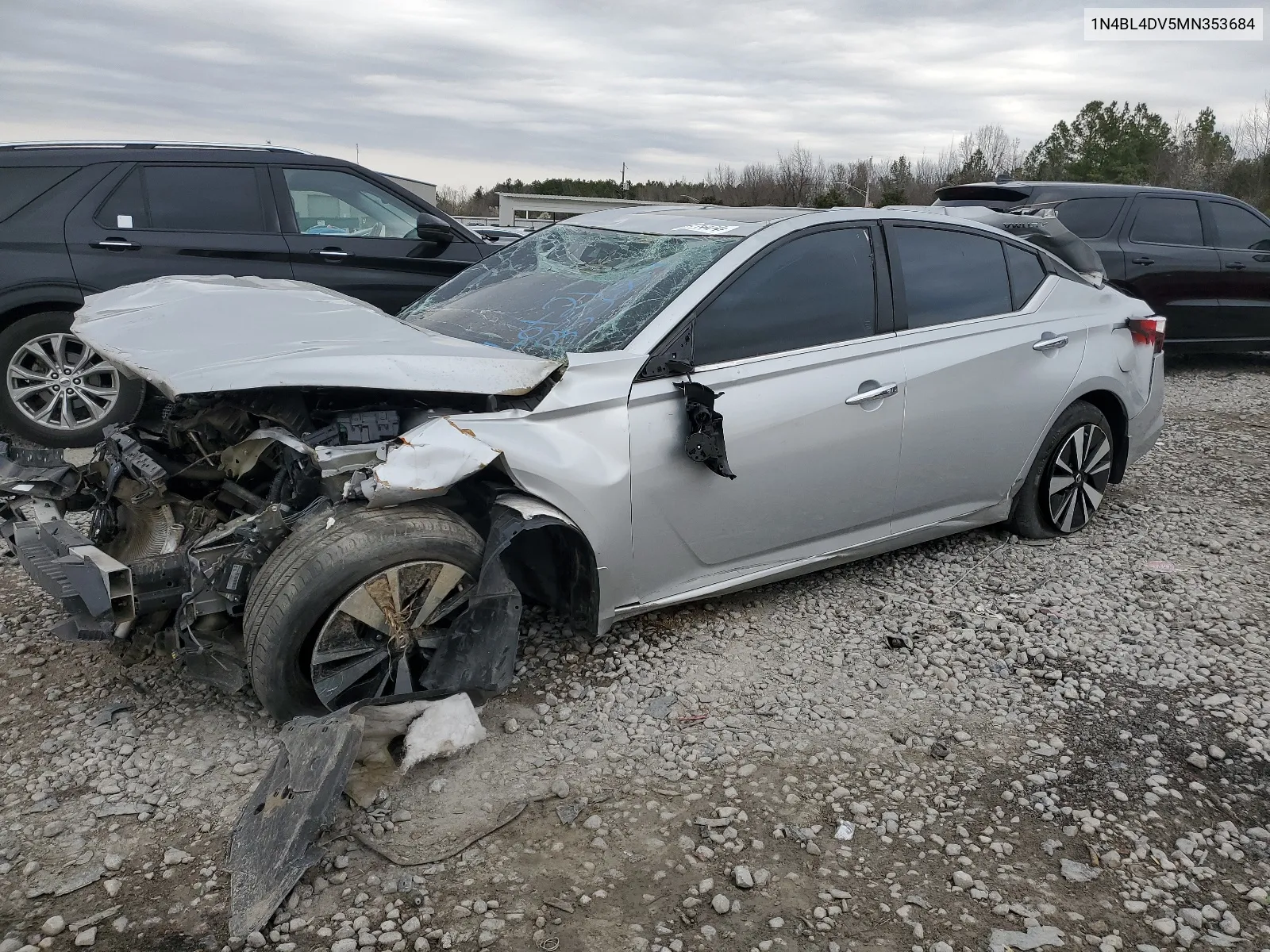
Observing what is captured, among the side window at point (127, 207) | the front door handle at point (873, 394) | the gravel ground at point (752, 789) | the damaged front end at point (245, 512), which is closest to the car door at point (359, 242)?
the side window at point (127, 207)

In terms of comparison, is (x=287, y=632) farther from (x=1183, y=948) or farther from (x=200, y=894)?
(x=1183, y=948)

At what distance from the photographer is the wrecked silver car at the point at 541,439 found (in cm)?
304

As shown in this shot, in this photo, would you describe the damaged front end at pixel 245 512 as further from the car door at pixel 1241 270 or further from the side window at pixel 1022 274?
the car door at pixel 1241 270

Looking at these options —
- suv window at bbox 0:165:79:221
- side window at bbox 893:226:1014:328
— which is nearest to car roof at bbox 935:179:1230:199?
side window at bbox 893:226:1014:328

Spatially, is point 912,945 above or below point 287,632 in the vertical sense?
below

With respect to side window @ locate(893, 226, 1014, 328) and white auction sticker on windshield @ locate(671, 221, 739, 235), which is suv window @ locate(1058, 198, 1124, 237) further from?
white auction sticker on windshield @ locate(671, 221, 739, 235)

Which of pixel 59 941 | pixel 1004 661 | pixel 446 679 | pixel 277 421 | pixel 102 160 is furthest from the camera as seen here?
pixel 102 160

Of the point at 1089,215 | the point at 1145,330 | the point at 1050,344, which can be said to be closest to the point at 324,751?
the point at 1050,344

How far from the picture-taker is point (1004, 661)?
12.3 ft

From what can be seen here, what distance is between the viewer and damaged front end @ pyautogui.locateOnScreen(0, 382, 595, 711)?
300cm

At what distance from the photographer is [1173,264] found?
8.81 metres

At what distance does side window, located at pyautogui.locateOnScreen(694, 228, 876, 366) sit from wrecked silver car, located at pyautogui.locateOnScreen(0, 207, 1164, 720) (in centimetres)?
1

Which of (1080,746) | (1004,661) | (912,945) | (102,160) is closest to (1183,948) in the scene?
(912,945)

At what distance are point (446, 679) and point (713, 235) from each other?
201 cm
